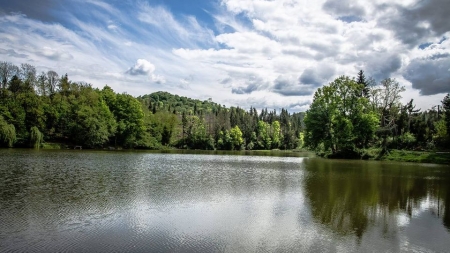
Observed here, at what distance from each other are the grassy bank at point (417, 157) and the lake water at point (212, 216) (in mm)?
35156

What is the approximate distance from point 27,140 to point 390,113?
74.0 metres

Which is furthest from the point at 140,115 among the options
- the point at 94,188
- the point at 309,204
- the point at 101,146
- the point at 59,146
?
the point at 309,204

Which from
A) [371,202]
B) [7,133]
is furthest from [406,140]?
[7,133]

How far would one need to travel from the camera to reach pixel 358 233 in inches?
463

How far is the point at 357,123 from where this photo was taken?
202ft

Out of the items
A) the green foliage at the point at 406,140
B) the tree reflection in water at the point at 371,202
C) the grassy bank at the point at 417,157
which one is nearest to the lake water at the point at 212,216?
the tree reflection in water at the point at 371,202

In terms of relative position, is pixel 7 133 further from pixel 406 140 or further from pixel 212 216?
pixel 406 140

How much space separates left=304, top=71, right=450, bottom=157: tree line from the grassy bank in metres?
1.78

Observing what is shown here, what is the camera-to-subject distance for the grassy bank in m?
53.2

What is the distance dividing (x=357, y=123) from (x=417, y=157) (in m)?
11.3

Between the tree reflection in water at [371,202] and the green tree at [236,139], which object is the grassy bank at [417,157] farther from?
the green tree at [236,139]

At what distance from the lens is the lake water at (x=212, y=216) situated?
10078mm

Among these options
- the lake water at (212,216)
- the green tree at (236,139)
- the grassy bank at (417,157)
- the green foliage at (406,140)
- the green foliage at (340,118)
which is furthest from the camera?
the green tree at (236,139)

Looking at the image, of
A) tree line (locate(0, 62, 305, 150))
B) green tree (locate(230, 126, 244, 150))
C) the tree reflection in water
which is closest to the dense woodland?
tree line (locate(0, 62, 305, 150))
